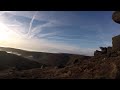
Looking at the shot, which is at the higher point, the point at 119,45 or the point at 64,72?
the point at 119,45

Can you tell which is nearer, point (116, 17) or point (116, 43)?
point (116, 43)

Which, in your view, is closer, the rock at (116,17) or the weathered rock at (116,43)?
the weathered rock at (116,43)

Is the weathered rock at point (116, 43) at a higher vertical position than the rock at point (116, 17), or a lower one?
lower

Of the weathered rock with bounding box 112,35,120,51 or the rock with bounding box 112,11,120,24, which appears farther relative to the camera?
the rock with bounding box 112,11,120,24

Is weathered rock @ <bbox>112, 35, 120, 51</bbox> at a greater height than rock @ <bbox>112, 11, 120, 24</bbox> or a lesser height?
lesser

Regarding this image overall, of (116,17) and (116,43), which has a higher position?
(116,17)
